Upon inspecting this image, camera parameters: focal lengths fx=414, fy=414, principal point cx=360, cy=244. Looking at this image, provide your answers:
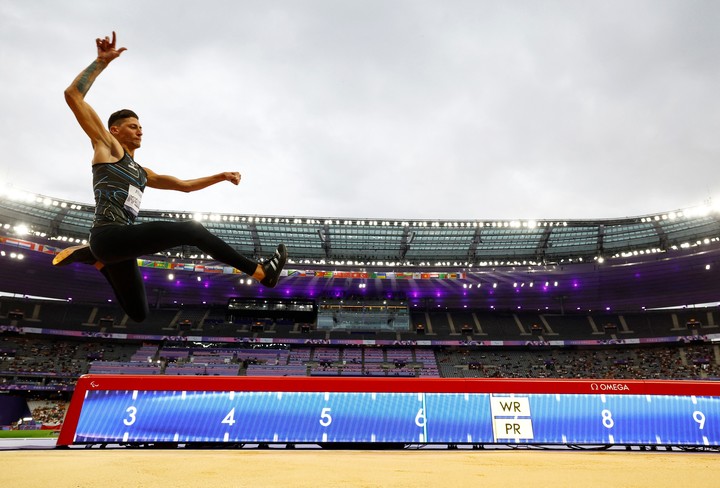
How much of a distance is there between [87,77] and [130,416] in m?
12.0

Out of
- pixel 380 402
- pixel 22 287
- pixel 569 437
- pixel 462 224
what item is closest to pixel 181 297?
pixel 22 287

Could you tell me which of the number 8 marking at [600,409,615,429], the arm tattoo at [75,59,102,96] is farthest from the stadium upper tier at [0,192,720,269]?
the arm tattoo at [75,59,102,96]

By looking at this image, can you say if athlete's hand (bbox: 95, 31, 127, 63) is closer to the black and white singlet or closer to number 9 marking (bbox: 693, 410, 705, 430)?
the black and white singlet

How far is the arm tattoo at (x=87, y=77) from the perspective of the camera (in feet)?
13.0

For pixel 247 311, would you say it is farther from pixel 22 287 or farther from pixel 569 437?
pixel 569 437

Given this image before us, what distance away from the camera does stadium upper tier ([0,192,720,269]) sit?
117 feet

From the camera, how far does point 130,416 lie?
12.8 m

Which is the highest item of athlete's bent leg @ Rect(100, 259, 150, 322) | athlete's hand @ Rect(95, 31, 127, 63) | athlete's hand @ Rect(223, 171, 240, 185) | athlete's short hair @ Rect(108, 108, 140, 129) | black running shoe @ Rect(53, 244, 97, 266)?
athlete's hand @ Rect(95, 31, 127, 63)

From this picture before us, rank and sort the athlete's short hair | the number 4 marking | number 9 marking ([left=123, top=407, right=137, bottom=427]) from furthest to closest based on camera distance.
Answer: the number 4 marking → number 9 marking ([left=123, top=407, right=137, bottom=427]) → the athlete's short hair

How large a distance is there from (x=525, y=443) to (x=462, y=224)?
2638cm

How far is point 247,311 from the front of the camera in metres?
49.5

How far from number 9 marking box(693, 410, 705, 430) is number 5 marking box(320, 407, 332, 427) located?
38.2 ft

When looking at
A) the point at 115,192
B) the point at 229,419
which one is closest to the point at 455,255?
the point at 229,419

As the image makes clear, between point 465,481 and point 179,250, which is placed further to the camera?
point 179,250
